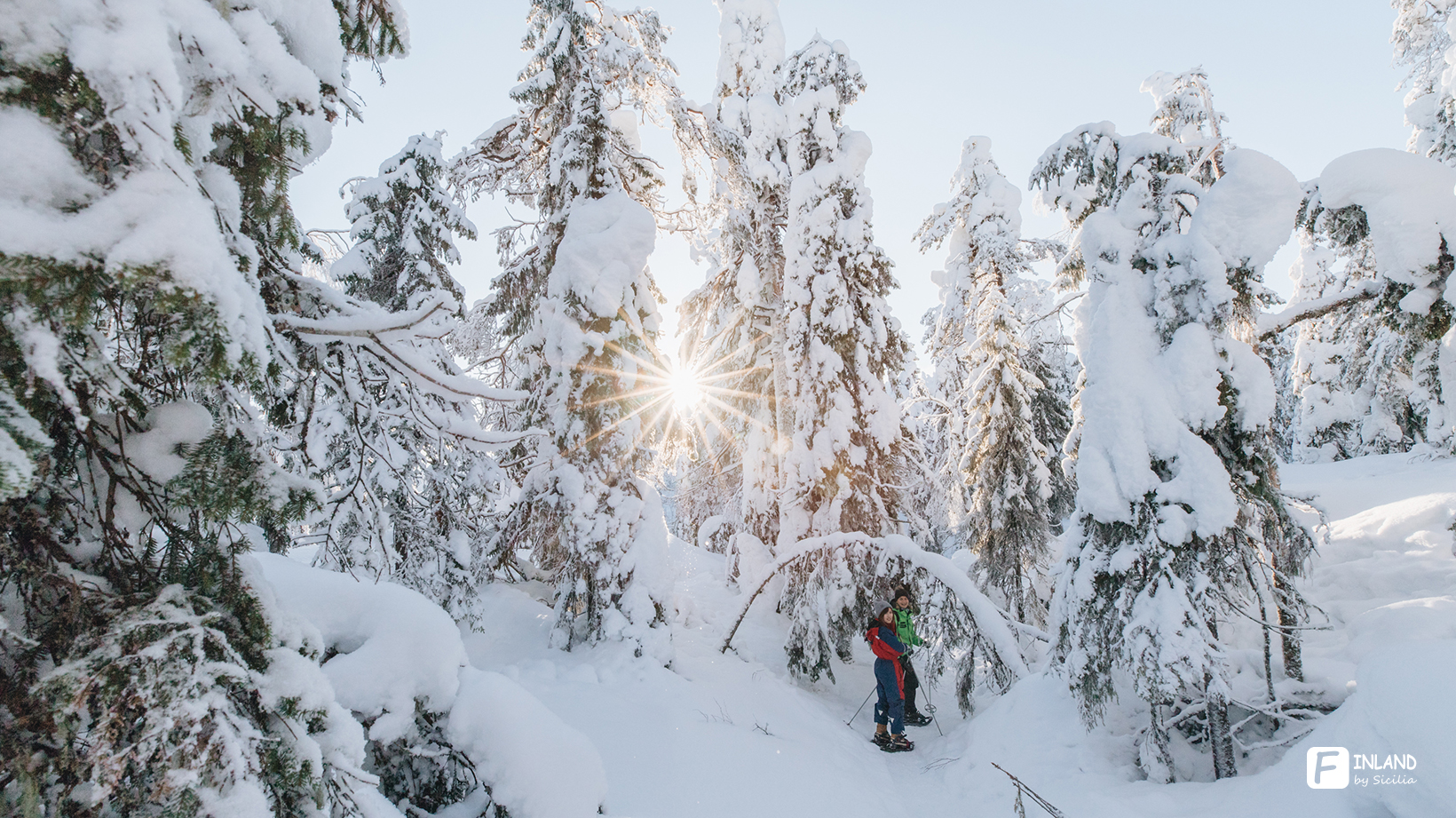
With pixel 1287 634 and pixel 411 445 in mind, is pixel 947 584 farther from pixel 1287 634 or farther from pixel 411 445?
pixel 411 445

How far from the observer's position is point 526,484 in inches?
298

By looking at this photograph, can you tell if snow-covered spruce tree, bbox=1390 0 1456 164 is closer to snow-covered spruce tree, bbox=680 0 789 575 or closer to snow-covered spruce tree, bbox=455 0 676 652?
snow-covered spruce tree, bbox=680 0 789 575

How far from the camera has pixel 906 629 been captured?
833 centimetres

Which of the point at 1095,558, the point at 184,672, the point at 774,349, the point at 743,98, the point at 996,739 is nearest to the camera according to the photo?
the point at 184,672

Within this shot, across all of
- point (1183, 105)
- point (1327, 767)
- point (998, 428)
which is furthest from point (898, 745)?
point (1183, 105)

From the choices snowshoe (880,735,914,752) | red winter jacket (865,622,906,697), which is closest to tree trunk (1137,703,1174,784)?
red winter jacket (865,622,906,697)

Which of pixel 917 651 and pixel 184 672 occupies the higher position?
pixel 184 672

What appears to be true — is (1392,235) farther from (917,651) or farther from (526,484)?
(526,484)

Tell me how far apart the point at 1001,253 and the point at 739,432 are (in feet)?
25.6

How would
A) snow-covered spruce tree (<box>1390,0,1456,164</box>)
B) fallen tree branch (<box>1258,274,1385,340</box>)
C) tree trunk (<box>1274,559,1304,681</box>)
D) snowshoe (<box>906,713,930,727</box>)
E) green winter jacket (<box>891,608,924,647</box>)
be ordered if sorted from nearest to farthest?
tree trunk (<box>1274,559,1304,681</box>)
fallen tree branch (<box>1258,274,1385,340</box>)
green winter jacket (<box>891,608,924,647</box>)
snowshoe (<box>906,713,930,727</box>)
snow-covered spruce tree (<box>1390,0,1456,164</box>)

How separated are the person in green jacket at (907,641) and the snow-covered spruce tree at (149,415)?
7.56m

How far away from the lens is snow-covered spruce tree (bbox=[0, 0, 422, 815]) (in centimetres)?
127

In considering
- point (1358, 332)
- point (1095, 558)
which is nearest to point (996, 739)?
point (1095, 558)

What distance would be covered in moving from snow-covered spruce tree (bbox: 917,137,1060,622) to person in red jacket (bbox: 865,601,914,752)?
4599mm
